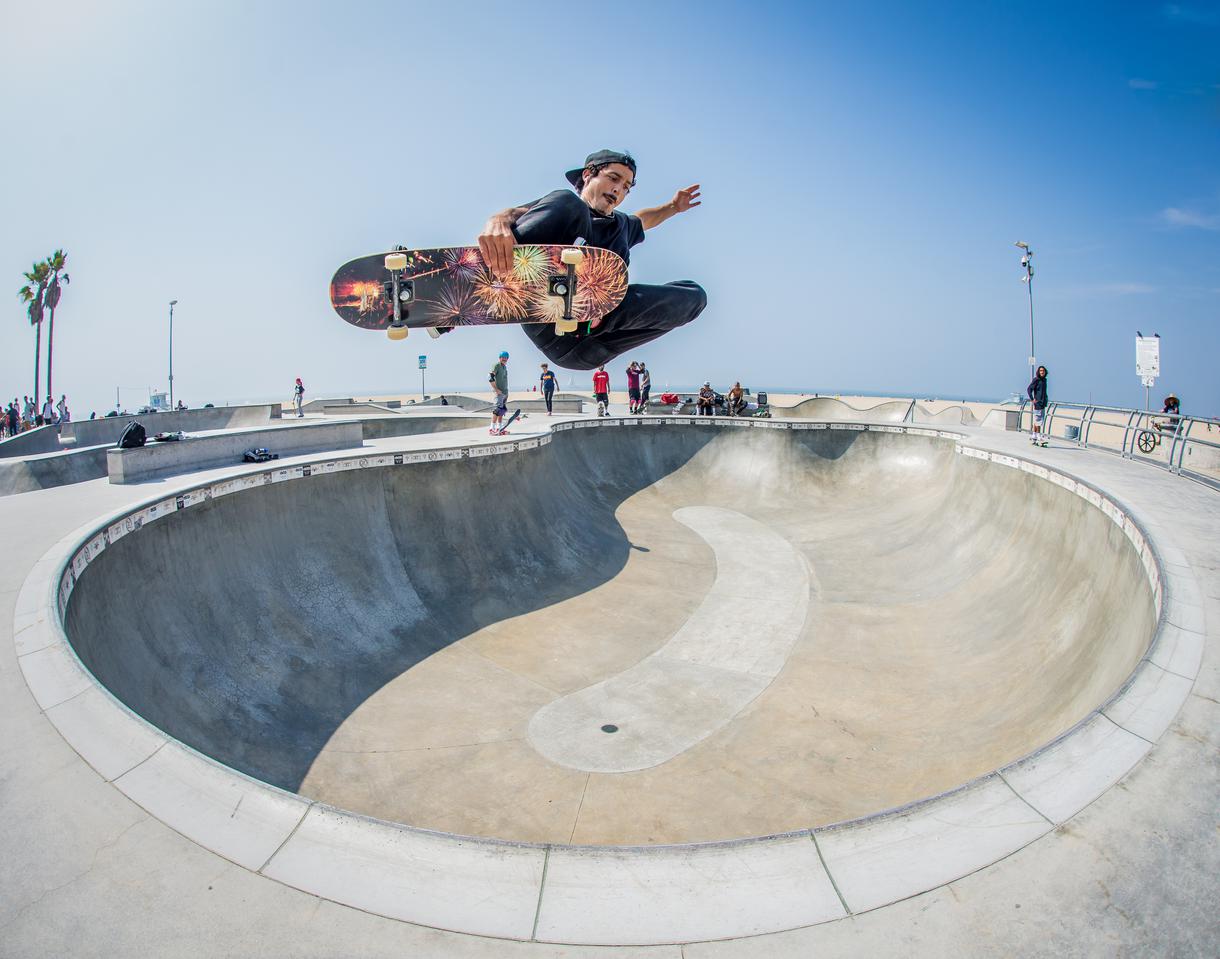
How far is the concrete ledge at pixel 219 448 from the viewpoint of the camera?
389 inches

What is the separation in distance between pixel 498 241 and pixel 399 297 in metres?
1.58

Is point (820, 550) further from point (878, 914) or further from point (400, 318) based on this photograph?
point (878, 914)

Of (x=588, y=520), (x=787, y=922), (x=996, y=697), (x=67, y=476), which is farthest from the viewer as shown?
(x=588, y=520)

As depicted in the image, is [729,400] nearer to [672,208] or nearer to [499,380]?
[499,380]

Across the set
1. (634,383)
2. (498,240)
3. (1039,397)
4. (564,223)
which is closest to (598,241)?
(564,223)

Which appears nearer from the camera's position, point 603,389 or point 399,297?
point 399,297

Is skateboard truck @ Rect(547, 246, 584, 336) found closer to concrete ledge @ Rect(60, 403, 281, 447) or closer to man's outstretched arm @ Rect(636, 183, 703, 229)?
man's outstretched arm @ Rect(636, 183, 703, 229)

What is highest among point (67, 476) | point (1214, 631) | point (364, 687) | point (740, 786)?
point (67, 476)

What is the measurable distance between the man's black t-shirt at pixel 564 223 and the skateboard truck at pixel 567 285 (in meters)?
0.22

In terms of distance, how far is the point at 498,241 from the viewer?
4.86 m

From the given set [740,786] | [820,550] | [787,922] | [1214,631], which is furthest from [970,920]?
[820,550]

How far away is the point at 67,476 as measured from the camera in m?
12.2

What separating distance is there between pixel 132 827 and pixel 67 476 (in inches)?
510

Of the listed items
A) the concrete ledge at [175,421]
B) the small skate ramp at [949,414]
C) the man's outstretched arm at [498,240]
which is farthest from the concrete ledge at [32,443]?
the small skate ramp at [949,414]
